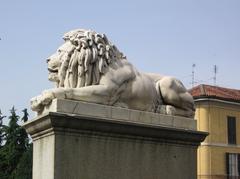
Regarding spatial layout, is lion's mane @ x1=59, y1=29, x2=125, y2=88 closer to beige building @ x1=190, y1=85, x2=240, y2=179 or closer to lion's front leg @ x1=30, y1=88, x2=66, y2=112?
lion's front leg @ x1=30, y1=88, x2=66, y2=112

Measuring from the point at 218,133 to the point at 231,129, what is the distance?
131cm

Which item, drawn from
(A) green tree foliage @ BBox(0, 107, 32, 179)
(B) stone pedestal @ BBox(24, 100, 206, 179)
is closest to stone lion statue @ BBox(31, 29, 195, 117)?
(B) stone pedestal @ BBox(24, 100, 206, 179)

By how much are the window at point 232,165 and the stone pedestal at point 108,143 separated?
103ft

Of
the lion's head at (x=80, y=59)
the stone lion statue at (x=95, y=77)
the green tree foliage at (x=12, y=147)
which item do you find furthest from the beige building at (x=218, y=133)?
the lion's head at (x=80, y=59)

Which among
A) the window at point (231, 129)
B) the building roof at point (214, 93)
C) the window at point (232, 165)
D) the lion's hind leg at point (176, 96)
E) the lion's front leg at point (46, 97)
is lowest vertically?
the lion's front leg at point (46, 97)

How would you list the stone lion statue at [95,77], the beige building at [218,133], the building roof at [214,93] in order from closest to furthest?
the stone lion statue at [95,77] < the beige building at [218,133] < the building roof at [214,93]

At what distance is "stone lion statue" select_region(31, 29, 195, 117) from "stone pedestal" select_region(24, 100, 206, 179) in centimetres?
17

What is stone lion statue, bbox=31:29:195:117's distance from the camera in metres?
7.83

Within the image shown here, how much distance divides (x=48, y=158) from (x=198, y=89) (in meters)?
33.8

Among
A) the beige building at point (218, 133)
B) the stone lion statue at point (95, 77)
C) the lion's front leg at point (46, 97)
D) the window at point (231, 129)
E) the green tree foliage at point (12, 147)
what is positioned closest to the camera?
the lion's front leg at point (46, 97)

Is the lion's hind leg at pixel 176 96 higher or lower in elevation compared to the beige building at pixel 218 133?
lower

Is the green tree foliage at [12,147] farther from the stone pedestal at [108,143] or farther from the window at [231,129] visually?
the stone pedestal at [108,143]

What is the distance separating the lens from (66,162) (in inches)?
292

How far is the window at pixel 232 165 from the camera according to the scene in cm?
3912
